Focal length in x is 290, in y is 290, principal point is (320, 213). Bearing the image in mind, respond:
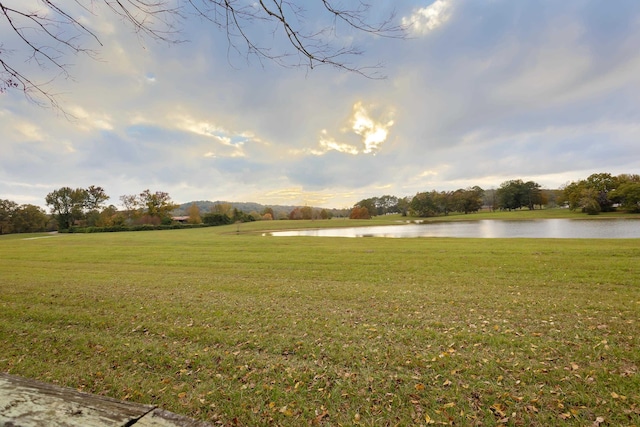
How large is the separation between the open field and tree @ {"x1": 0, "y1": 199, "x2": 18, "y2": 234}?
77.3m

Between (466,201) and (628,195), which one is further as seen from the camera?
(466,201)

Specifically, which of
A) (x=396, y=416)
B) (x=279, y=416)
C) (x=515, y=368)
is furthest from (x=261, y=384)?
(x=515, y=368)

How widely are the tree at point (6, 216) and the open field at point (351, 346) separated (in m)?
77.3

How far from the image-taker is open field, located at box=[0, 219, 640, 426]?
366 centimetres

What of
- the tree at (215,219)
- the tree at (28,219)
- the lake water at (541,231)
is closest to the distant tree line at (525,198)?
the lake water at (541,231)

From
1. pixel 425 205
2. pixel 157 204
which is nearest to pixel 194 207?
pixel 157 204

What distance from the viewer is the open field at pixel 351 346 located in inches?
Answer: 144

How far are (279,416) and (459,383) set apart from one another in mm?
2483

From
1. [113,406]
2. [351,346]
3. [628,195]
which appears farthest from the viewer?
[628,195]

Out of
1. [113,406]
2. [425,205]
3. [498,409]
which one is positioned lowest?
[498,409]

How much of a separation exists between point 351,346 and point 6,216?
9038cm

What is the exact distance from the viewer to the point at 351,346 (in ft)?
16.9

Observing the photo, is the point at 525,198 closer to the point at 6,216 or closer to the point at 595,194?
the point at 595,194

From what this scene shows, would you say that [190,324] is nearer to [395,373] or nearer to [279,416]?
[279,416]
